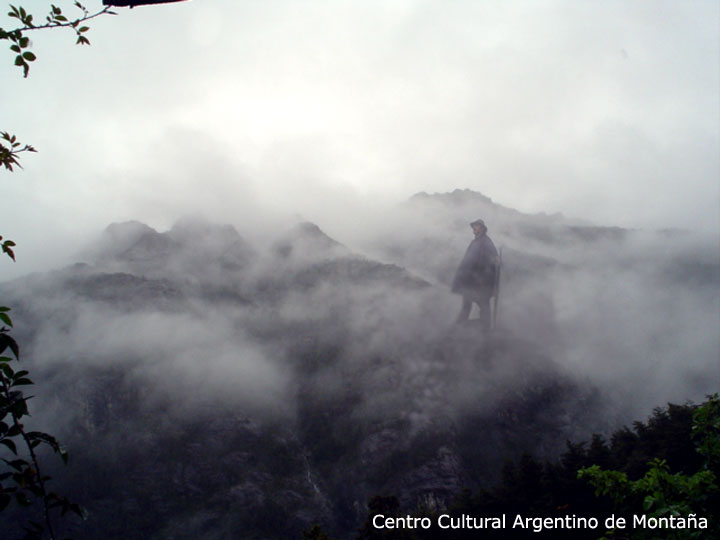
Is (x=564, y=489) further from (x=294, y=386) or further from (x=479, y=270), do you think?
(x=294, y=386)

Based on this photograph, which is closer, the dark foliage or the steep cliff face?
the dark foliage

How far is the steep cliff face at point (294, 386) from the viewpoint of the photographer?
106688 millimetres

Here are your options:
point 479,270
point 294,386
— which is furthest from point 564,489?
point 294,386

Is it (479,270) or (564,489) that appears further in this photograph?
(479,270)

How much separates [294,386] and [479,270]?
83785 millimetres

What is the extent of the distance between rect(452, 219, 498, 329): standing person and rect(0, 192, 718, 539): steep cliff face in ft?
69.1

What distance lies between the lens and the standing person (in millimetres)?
77500

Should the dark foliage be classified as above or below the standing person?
below

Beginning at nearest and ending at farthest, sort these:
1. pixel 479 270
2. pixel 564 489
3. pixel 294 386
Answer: pixel 564 489
pixel 479 270
pixel 294 386

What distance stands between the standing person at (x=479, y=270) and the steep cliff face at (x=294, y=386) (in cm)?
2107

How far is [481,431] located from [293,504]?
40568mm

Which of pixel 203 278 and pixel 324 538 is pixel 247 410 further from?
pixel 324 538

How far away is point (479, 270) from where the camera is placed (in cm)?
7869

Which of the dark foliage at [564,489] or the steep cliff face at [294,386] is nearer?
the dark foliage at [564,489]
